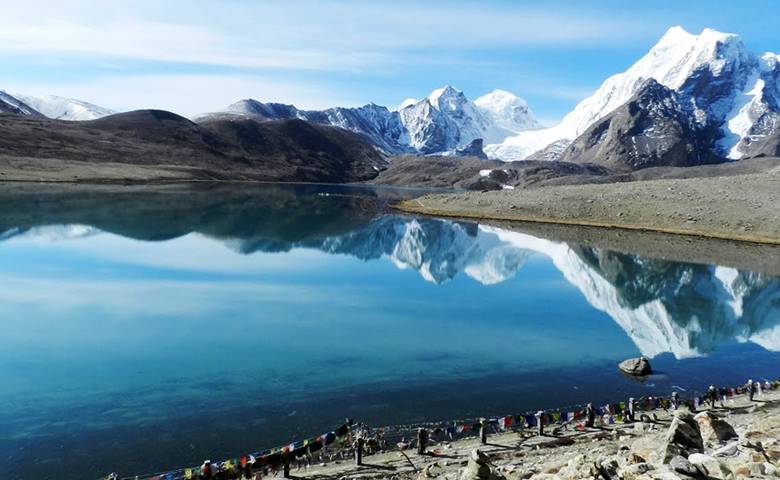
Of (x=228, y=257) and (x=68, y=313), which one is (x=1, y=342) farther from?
(x=228, y=257)

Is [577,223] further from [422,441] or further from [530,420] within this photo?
[422,441]

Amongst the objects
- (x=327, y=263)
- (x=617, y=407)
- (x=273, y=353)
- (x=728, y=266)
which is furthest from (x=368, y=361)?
(x=728, y=266)

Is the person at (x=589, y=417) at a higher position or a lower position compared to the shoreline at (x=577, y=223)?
lower

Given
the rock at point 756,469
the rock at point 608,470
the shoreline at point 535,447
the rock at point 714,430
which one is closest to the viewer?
the rock at point 756,469

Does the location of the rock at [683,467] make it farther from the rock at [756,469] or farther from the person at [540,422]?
the person at [540,422]

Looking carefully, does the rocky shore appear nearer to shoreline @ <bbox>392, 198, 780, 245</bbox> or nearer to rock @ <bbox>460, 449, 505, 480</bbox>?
rock @ <bbox>460, 449, 505, 480</bbox>

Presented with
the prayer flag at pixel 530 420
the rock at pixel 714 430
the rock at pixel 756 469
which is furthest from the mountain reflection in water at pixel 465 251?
the rock at pixel 756 469

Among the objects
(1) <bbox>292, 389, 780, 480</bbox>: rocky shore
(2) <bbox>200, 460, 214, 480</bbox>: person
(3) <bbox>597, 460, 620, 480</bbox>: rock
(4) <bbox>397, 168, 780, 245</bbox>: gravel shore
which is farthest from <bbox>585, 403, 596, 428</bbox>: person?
(4) <bbox>397, 168, 780, 245</bbox>: gravel shore
